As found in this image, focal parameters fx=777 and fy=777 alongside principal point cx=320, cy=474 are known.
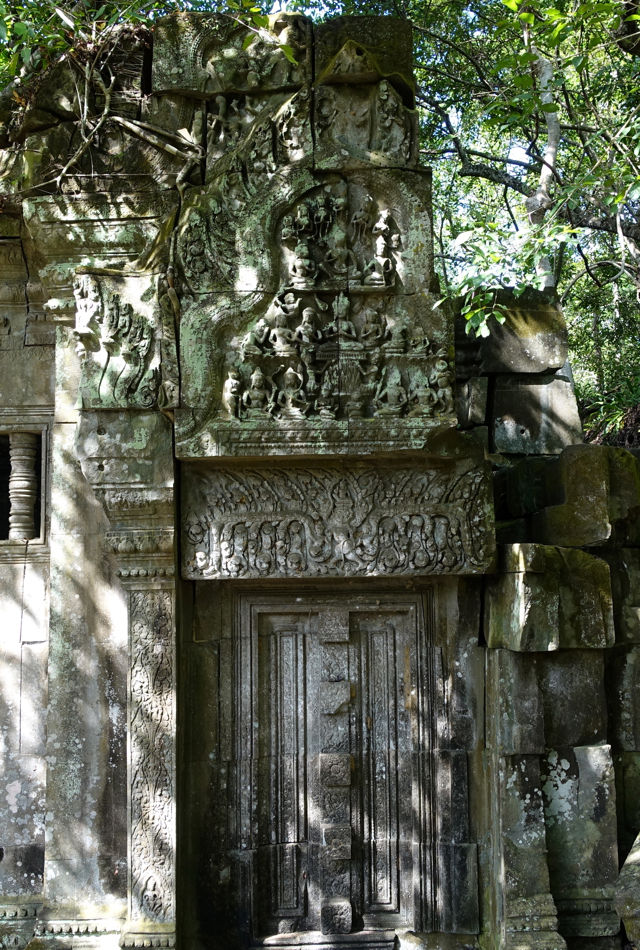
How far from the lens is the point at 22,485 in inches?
193

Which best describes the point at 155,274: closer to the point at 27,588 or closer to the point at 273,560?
the point at 273,560

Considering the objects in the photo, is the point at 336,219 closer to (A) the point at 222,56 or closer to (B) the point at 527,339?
(A) the point at 222,56

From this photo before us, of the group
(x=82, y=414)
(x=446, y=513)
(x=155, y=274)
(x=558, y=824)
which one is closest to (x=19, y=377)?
(x=82, y=414)

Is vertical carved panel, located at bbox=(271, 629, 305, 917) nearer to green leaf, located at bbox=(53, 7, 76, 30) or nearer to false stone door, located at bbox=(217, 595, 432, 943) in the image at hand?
false stone door, located at bbox=(217, 595, 432, 943)

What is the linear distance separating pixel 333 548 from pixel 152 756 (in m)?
1.50

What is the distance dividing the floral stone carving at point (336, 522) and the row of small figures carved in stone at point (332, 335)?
2.21 feet

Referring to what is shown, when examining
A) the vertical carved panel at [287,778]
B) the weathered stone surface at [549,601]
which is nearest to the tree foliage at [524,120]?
the weathered stone surface at [549,601]

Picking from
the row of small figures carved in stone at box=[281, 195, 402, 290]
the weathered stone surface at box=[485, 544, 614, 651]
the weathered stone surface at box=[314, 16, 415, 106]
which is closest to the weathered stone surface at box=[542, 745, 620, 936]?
the weathered stone surface at box=[485, 544, 614, 651]

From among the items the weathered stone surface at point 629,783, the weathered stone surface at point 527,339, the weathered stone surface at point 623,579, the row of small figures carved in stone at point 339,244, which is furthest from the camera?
the weathered stone surface at point 527,339

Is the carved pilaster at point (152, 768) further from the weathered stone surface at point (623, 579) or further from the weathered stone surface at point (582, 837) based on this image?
the weathered stone surface at point (623, 579)

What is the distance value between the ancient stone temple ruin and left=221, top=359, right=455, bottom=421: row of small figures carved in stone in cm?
2

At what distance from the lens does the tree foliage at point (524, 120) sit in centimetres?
457

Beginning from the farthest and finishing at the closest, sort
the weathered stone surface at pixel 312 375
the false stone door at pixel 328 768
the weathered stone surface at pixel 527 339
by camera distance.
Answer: the weathered stone surface at pixel 527 339, the false stone door at pixel 328 768, the weathered stone surface at pixel 312 375

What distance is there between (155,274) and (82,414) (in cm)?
89
